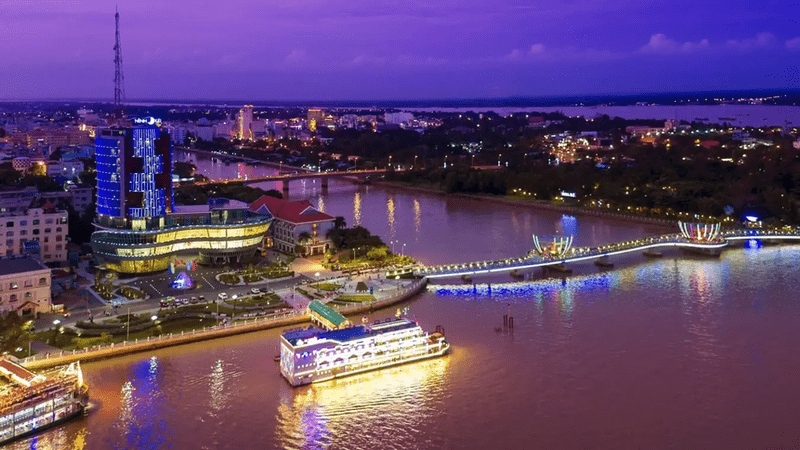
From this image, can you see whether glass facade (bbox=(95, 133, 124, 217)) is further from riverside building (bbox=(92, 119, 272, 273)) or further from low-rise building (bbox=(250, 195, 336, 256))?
low-rise building (bbox=(250, 195, 336, 256))

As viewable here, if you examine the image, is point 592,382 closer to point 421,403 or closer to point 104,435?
point 421,403

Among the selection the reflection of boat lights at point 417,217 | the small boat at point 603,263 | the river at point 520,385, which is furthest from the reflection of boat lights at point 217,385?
the reflection of boat lights at point 417,217

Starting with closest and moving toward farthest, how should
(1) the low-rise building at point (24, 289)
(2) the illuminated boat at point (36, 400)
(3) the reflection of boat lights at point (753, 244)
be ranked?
1. (2) the illuminated boat at point (36, 400)
2. (1) the low-rise building at point (24, 289)
3. (3) the reflection of boat lights at point (753, 244)

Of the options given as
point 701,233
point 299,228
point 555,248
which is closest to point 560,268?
point 555,248

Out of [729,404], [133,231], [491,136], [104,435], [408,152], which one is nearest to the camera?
[104,435]

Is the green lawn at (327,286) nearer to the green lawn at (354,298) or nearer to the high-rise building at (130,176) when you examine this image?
the green lawn at (354,298)

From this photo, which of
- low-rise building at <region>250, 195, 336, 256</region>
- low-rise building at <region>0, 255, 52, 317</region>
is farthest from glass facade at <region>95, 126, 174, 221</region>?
low-rise building at <region>0, 255, 52, 317</region>

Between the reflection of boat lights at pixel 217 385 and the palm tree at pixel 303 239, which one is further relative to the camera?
the palm tree at pixel 303 239

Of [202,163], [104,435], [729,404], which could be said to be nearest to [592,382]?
[729,404]
